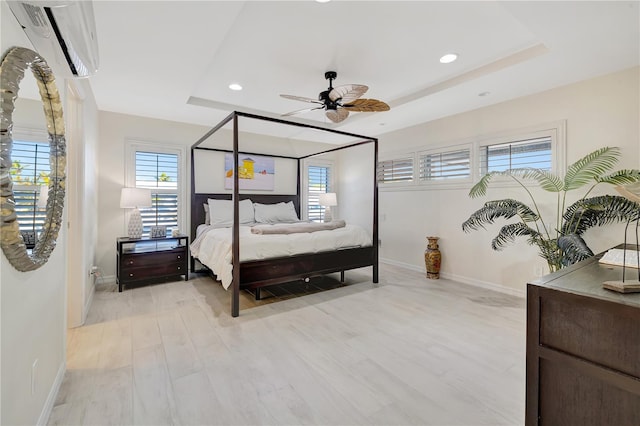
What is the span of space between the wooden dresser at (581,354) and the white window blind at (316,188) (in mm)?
5155

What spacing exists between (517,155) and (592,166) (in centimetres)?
91

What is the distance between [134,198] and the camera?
394cm

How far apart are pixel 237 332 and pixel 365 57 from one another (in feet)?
9.45

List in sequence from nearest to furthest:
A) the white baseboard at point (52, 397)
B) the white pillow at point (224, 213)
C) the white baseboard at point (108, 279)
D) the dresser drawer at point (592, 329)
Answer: the dresser drawer at point (592, 329) < the white baseboard at point (52, 397) < the white baseboard at point (108, 279) < the white pillow at point (224, 213)

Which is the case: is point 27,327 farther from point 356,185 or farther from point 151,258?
point 356,185

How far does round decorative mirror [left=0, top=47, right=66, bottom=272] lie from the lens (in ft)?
3.62

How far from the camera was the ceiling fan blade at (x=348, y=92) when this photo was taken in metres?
2.68

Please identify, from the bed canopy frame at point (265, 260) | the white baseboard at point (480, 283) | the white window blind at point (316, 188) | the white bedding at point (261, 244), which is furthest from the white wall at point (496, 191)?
the white window blind at point (316, 188)

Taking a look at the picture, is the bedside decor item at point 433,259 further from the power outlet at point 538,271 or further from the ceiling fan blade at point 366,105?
the ceiling fan blade at point 366,105

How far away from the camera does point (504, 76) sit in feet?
10.2

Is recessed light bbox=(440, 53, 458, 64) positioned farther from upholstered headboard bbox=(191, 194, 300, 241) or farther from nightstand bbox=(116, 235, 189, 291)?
nightstand bbox=(116, 235, 189, 291)

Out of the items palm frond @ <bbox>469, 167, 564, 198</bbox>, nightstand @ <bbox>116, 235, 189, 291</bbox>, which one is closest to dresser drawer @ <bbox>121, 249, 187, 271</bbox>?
nightstand @ <bbox>116, 235, 189, 291</bbox>

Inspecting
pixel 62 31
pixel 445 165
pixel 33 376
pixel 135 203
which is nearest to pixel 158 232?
pixel 135 203

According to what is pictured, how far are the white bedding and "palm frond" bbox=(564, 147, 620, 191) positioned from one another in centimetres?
243
